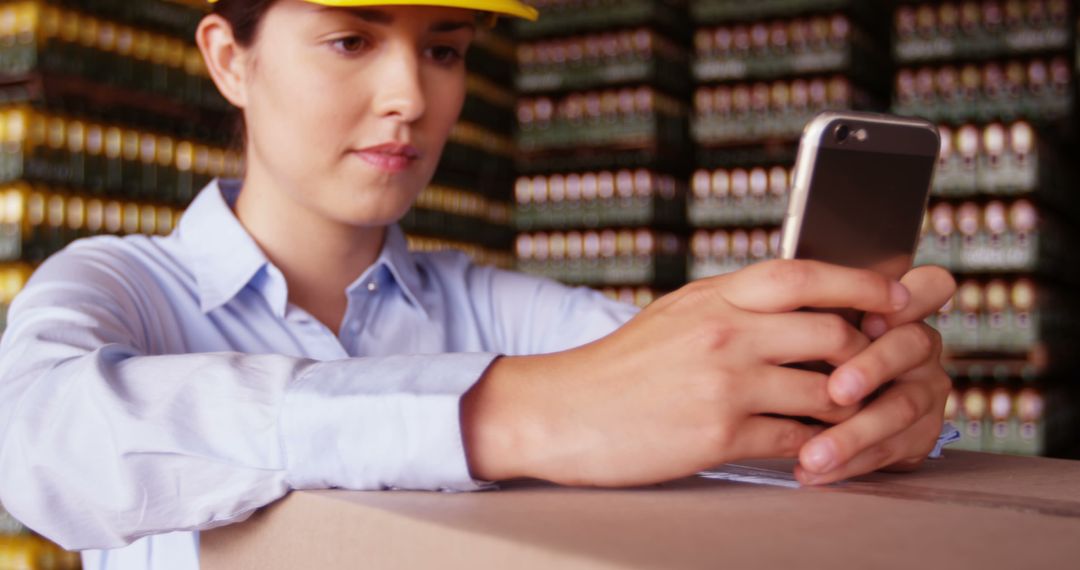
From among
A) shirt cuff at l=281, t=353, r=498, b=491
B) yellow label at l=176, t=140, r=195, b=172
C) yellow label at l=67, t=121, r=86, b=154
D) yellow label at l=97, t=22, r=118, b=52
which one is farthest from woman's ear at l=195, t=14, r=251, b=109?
yellow label at l=176, t=140, r=195, b=172

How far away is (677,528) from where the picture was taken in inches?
22.3

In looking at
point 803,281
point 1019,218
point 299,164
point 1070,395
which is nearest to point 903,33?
point 1019,218

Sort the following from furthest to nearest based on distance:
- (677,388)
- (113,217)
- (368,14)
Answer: (113,217) < (368,14) < (677,388)

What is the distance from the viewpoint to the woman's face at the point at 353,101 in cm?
120

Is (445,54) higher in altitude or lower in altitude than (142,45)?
lower

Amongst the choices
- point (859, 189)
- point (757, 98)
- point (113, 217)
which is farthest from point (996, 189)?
point (859, 189)

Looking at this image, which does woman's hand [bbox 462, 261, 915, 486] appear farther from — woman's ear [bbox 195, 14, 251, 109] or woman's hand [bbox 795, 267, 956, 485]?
woman's ear [bbox 195, 14, 251, 109]

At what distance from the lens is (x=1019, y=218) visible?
409 cm

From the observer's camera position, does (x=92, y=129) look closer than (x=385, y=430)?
No

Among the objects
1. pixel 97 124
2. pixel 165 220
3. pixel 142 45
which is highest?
pixel 142 45

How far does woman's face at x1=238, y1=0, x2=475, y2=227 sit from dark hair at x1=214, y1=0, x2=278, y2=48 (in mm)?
16

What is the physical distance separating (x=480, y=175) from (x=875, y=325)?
429 cm

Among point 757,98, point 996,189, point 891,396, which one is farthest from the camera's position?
point 757,98

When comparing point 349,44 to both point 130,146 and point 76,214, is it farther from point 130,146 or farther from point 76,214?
point 130,146
